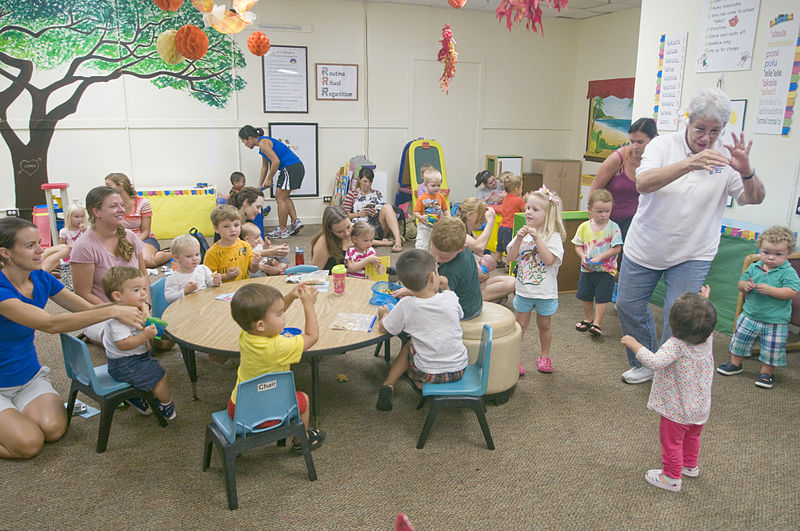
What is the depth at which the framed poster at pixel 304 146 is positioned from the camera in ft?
28.4

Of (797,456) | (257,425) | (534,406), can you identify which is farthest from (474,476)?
(797,456)

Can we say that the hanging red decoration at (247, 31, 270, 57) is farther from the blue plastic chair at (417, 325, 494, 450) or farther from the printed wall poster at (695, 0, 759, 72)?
the blue plastic chair at (417, 325, 494, 450)

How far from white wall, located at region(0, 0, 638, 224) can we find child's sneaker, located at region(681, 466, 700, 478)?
717 centimetres

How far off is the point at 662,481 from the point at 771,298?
189cm

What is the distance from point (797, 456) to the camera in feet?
9.84

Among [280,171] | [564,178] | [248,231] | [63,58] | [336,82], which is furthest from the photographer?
[564,178]

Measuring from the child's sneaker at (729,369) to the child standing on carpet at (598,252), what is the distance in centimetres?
92

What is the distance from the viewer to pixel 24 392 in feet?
9.86

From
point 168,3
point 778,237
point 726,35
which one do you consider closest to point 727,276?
point 778,237

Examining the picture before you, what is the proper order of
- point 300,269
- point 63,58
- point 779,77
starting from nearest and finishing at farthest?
point 300,269, point 779,77, point 63,58

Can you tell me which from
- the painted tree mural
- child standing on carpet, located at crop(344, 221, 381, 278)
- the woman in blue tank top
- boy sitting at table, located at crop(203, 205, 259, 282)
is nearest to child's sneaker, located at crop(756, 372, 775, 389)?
child standing on carpet, located at crop(344, 221, 381, 278)

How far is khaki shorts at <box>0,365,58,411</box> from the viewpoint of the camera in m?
2.91

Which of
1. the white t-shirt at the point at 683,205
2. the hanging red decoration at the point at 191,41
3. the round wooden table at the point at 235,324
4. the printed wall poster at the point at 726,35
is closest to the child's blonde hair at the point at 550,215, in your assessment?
the white t-shirt at the point at 683,205

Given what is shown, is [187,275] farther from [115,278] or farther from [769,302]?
[769,302]
